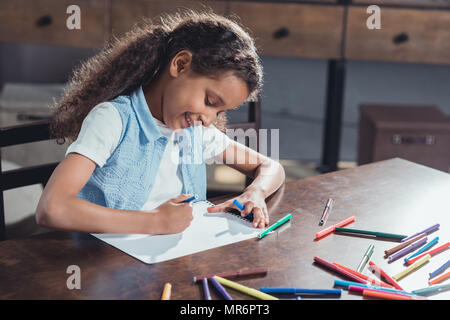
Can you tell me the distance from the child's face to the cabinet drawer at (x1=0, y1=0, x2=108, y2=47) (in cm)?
142

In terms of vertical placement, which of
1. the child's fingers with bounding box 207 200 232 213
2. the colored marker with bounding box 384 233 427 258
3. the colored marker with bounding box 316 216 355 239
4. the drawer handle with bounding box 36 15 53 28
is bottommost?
the colored marker with bounding box 384 233 427 258

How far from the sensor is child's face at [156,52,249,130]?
1.02 meters

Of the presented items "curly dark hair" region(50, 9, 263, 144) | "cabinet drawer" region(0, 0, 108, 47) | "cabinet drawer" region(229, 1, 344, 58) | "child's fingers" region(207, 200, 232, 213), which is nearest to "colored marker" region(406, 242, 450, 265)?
"child's fingers" region(207, 200, 232, 213)

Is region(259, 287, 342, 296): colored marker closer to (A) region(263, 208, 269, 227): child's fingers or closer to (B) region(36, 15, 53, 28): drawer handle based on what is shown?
(A) region(263, 208, 269, 227): child's fingers

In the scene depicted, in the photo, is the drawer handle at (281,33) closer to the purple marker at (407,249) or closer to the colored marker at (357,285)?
the purple marker at (407,249)

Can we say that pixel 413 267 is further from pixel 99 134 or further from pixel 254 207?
pixel 99 134

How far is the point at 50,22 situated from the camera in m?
2.36

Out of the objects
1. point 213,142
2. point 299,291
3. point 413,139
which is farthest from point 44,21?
point 299,291

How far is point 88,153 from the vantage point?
0.91 m

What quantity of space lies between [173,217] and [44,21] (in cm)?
175

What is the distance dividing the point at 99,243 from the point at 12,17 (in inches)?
71.7
